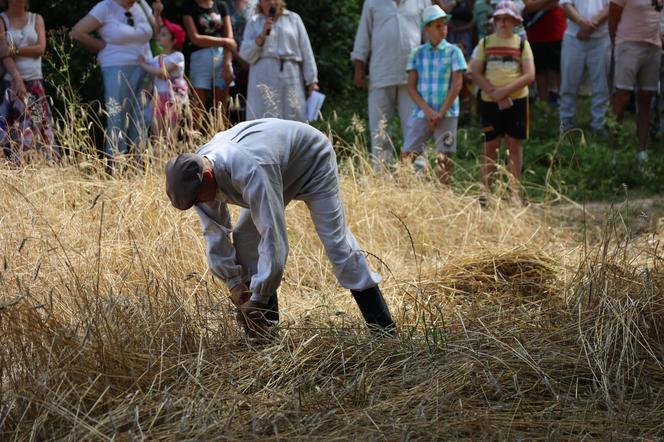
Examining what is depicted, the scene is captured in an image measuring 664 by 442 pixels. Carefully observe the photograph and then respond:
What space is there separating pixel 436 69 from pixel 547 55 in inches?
167

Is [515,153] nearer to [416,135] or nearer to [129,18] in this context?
[416,135]

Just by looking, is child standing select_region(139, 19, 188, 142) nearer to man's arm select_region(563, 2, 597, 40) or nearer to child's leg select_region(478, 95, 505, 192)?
child's leg select_region(478, 95, 505, 192)

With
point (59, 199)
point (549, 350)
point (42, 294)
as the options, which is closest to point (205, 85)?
point (59, 199)

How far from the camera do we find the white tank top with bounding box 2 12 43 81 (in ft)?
24.5

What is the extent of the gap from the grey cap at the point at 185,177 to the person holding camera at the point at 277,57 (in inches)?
162

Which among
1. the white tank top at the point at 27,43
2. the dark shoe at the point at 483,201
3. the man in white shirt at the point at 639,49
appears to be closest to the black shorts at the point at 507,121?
the dark shoe at the point at 483,201

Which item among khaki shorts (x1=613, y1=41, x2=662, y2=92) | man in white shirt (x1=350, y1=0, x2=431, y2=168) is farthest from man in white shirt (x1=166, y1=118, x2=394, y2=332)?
khaki shorts (x1=613, y1=41, x2=662, y2=92)

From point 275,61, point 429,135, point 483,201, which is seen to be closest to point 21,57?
point 275,61

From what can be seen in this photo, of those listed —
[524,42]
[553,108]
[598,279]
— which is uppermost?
[524,42]

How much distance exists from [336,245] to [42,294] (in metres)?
1.26

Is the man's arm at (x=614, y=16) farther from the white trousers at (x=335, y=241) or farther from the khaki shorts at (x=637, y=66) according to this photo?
the white trousers at (x=335, y=241)

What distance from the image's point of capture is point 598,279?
439 centimetres

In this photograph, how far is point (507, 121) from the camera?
7812mm

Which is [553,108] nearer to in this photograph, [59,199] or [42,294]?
[59,199]
